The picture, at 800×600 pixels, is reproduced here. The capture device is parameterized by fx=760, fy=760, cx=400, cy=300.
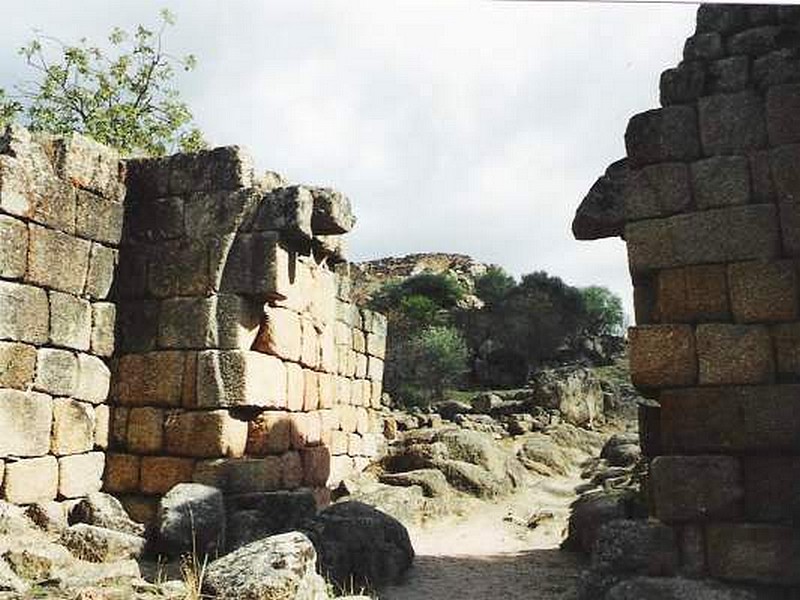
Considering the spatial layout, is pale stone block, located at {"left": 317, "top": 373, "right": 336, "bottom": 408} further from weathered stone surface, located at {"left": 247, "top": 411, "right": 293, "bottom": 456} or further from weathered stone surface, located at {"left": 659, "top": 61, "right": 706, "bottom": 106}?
weathered stone surface, located at {"left": 659, "top": 61, "right": 706, "bottom": 106}

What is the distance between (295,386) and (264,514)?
2.06 metres

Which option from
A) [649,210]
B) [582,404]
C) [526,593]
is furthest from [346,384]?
[582,404]

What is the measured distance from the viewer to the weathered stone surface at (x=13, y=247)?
7.05 meters

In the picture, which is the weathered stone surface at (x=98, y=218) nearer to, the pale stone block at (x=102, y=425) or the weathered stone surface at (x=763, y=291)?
the pale stone block at (x=102, y=425)

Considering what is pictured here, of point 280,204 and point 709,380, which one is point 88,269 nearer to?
point 280,204

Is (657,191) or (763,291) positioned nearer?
(763,291)

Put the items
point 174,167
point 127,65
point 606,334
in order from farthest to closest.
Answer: point 606,334, point 127,65, point 174,167

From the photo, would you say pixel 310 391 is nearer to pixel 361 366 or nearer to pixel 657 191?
pixel 361 366

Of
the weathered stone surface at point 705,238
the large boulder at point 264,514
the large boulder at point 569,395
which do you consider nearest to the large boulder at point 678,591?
the weathered stone surface at point 705,238

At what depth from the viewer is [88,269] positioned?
26.7 ft

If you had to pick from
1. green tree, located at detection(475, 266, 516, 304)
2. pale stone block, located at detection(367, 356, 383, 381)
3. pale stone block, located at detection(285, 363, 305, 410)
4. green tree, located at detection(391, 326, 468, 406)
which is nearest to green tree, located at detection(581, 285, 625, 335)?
green tree, located at detection(475, 266, 516, 304)

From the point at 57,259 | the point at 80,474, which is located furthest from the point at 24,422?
the point at 57,259

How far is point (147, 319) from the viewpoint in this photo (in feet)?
27.6

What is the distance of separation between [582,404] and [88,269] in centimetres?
2101
